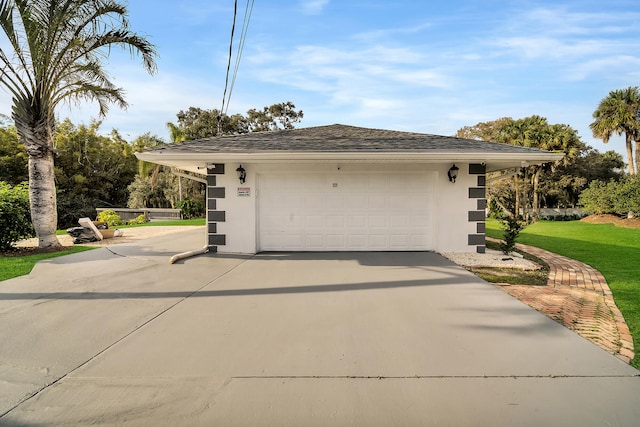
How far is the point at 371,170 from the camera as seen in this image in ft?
29.4

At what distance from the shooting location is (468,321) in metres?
3.99

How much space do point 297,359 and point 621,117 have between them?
32100mm

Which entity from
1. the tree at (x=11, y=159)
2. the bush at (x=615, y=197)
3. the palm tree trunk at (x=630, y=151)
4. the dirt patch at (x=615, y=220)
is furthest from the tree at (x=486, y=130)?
the tree at (x=11, y=159)

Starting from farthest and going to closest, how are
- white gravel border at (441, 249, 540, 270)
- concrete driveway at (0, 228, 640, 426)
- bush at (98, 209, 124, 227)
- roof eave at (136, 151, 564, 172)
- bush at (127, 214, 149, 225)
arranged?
bush at (127, 214, 149, 225)
bush at (98, 209, 124, 227)
roof eave at (136, 151, 564, 172)
white gravel border at (441, 249, 540, 270)
concrete driveway at (0, 228, 640, 426)

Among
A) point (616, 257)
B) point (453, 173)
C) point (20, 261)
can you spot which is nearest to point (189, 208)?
point (20, 261)

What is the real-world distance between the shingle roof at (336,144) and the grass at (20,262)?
3.69 m

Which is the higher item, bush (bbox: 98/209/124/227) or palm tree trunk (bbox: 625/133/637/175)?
palm tree trunk (bbox: 625/133/637/175)

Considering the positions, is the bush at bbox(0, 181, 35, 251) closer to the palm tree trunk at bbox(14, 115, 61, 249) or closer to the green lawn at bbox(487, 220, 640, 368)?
the palm tree trunk at bbox(14, 115, 61, 249)

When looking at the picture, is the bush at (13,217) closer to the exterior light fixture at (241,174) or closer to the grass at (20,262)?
the grass at (20,262)

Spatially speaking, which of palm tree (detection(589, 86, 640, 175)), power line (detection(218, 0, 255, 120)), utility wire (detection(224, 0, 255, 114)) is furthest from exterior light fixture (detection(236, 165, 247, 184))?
palm tree (detection(589, 86, 640, 175))

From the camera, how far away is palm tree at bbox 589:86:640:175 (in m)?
24.8

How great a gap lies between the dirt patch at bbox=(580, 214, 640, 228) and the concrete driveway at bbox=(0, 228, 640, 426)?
1615 centimetres

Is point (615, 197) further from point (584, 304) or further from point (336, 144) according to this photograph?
point (584, 304)

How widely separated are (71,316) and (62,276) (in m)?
2.72
